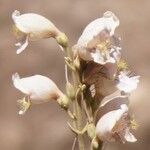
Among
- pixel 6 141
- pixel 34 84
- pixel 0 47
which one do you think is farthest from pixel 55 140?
pixel 34 84

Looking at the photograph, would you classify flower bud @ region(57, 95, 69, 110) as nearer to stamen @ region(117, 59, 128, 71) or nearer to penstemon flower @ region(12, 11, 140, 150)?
penstemon flower @ region(12, 11, 140, 150)

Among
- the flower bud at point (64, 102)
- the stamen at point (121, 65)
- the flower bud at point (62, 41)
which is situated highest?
the flower bud at point (62, 41)

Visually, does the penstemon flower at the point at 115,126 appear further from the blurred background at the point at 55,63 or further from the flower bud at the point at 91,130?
the blurred background at the point at 55,63

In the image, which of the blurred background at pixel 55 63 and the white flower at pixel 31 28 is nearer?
the white flower at pixel 31 28

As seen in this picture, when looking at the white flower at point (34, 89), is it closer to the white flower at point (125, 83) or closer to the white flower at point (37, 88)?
the white flower at point (37, 88)

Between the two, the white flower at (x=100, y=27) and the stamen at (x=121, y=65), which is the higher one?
the white flower at (x=100, y=27)

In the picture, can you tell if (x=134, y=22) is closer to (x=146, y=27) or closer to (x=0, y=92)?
(x=146, y=27)

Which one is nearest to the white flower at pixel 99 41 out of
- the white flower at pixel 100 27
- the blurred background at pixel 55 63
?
the white flower at pixel 100 27

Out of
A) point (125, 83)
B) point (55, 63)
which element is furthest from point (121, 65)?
point (55, 63)
